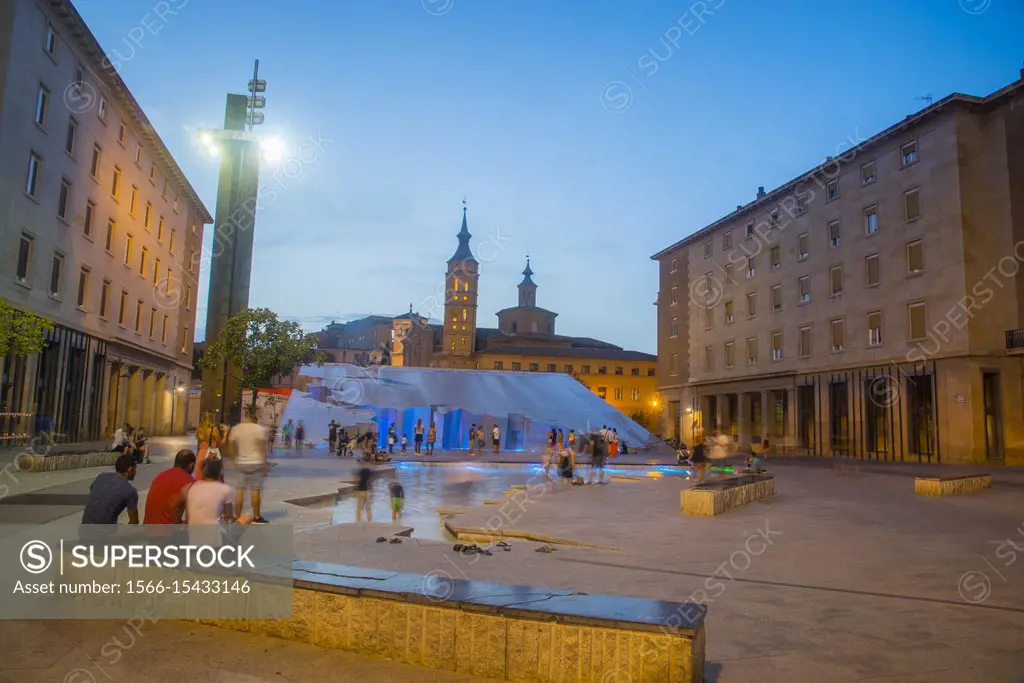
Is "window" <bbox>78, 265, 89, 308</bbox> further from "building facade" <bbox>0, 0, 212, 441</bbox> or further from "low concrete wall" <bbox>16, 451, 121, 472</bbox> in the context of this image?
"low concrete wall" <bbox>16, 451, 121, 472</bbox>

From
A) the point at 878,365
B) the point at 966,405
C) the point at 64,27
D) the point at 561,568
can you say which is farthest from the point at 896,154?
the point at 64,27

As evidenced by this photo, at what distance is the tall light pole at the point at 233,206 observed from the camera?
752 inches

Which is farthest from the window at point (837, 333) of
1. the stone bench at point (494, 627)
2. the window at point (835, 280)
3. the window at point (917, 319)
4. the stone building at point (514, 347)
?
the stone building at point (514, 347)

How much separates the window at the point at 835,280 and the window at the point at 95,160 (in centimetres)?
3824

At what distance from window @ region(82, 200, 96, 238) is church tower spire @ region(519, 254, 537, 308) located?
329ft

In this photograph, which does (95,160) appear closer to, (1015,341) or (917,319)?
(917,319)

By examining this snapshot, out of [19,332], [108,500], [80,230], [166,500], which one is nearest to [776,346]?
[80,230]

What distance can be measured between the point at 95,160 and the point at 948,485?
34.1m

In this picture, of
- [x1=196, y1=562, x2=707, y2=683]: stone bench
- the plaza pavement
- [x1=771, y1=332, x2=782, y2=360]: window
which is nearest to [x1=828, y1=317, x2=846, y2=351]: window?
[x1=771, y1=332, x2=782, y2=360]: window

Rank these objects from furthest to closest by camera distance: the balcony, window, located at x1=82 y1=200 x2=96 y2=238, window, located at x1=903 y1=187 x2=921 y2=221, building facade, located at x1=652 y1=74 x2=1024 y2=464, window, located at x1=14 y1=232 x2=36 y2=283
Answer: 1. window, located at x1=903 y1=187 x2=921 y2=221
2. building facade, located at x1=652 y1=74 x2=1024 y2=464
3. the balcony
4. window, located at x1=82 y1=200 x2=96 y2=238
5. window, located at x1=14 y1=232 x2=36 y2=283

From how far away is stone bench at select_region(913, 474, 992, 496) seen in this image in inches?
656

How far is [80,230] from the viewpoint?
2900 cm

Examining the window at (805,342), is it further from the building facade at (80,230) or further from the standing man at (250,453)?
the building facade at (80,230)

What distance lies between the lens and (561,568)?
786cm
